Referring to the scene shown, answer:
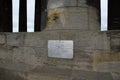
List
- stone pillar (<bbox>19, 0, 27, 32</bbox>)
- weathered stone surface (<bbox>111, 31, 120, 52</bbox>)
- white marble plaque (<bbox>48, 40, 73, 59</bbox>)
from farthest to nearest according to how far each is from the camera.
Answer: stone pillar (<bbox>19, 0, 27, 32</bbox>)
white marble plaque (<bbox>48, 40, 73, 59</bbox>)
weathered stone surface (<bbox>111, 31, 120, 52</bbox>)

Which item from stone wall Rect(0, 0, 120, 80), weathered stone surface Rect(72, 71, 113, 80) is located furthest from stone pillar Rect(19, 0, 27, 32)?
weathered stone surface Rect(72, 71, 113, 80)

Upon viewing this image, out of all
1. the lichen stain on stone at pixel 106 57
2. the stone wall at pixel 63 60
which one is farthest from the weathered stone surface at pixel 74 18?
the lichen stain on stone at pixel 106 57

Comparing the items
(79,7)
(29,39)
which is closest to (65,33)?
(79,7)

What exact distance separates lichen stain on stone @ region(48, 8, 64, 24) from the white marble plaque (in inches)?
23.3

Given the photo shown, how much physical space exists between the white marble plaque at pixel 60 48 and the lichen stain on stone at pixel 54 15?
23.3 inches

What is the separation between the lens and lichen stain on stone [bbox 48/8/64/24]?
556 cm

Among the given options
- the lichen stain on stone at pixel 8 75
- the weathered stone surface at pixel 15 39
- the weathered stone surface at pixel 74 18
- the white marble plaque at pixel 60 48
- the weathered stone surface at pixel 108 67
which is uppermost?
the weathered stone surface at pixel 74 18

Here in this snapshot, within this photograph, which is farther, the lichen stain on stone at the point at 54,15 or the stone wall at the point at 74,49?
the lichen stain on stone at the point at 54,15

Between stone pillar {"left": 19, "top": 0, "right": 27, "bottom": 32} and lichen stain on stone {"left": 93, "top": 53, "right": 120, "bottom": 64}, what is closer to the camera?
lichen stain on stone {"left": 93, "top": 53, "right": 120, "bottom": 64}

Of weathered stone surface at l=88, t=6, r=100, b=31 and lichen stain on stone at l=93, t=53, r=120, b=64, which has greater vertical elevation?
weathered stone surface at l=88, t=6, r=100, b=31

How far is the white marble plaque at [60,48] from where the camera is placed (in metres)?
5.15

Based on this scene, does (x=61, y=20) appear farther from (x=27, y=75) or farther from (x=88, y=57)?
(x=27, y=75)

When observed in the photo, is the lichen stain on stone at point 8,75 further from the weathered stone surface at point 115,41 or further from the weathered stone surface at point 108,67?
the weathered stone surface at point 115,41

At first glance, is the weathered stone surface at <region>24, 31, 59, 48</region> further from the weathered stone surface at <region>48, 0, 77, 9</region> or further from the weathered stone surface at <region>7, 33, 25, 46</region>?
the weathered stone surface at <region>48, 0, 77, 9</region>
